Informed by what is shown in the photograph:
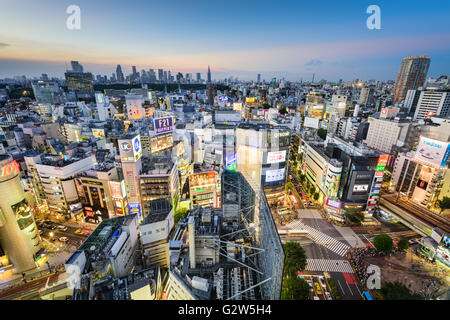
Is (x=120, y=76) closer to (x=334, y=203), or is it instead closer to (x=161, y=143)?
(x=161, y=143)

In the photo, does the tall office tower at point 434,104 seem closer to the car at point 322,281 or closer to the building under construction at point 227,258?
the car at point 322,281

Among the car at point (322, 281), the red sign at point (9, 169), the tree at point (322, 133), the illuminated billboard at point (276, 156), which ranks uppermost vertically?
the red sign at point (9, 169)

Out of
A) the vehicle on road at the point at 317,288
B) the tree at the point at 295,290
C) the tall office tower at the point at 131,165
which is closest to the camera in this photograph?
the tree at the point at 295,290

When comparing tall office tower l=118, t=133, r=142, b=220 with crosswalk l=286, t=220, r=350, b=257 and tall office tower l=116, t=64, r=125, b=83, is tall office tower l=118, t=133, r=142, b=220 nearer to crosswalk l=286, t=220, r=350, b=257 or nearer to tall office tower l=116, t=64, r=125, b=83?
crosswalk l=286, t=220, r=350, b=257

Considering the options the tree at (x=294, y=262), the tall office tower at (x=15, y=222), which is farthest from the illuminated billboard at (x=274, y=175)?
the tall office tower at (x=15, y=222)

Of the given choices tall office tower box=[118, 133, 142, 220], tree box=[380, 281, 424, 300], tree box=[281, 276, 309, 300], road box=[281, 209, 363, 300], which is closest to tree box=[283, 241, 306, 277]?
tree box=[281, 276, 309, 300]

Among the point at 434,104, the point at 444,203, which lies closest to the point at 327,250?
the point at 444,203

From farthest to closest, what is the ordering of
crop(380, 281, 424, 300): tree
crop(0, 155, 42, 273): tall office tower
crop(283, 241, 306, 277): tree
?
crop(0, 155, 42, 273): tall office tower
crop(283, 241, 306, 277): tree
crop(380, 281, 424, 300): tree
